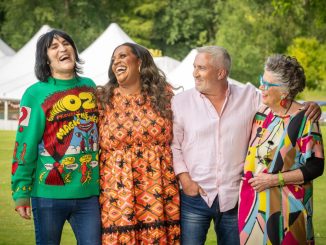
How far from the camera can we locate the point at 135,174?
17.4ft

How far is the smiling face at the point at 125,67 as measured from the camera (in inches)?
211

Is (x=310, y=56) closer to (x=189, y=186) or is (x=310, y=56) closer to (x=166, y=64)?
(x=166, y=64)

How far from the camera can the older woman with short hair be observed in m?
4.99

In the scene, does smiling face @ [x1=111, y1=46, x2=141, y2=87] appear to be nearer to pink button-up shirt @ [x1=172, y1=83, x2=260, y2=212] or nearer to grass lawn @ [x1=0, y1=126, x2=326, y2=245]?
pink button-up shirt @ [x1=172, y1=83, x2=260, y2=212]

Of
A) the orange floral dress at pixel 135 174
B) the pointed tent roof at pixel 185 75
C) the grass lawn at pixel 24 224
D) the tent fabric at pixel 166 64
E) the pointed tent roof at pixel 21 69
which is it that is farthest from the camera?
the tent fabric at pixel 166 64

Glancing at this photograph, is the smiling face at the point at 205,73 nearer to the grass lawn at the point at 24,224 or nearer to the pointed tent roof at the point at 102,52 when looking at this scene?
the grass lawn at the point at 24,224

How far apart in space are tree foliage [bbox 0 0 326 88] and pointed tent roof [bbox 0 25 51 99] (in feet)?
64.4

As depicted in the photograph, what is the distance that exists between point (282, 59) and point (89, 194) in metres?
1.52

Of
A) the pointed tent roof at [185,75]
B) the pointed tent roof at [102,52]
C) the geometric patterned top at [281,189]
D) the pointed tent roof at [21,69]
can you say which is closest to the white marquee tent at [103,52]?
the pointed tent roof at [102,52]

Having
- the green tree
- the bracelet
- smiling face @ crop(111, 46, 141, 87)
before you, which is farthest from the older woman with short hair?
the green tree

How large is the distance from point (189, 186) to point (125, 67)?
0.91m

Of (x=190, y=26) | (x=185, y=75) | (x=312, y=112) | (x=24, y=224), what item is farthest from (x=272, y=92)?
(x=190, y=26)

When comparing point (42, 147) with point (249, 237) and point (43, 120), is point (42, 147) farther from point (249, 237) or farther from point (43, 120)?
point (249, 237)

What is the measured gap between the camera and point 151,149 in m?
5.31
